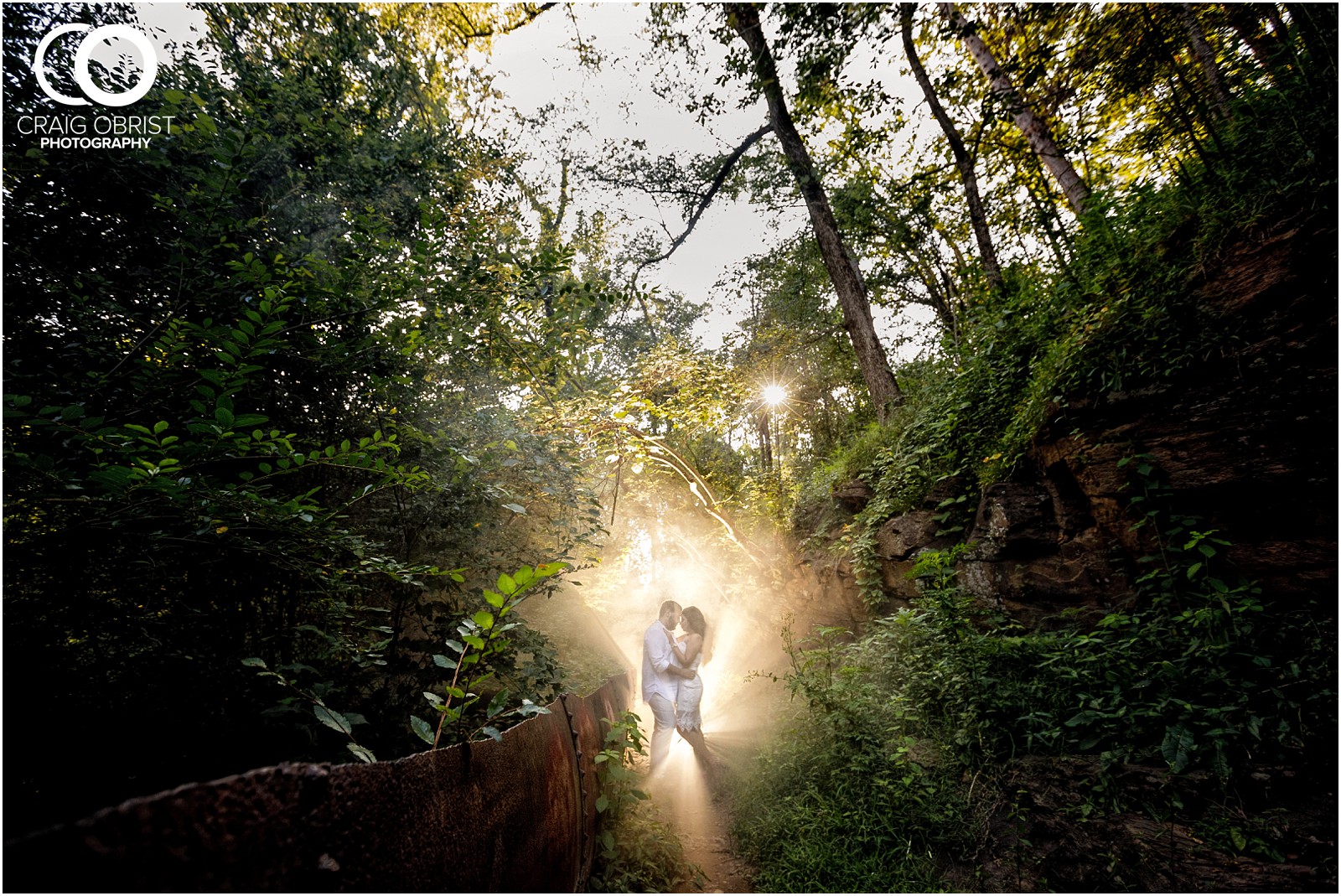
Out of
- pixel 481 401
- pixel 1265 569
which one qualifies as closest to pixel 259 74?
pixel 481 401

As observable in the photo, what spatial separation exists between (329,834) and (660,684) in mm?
5712

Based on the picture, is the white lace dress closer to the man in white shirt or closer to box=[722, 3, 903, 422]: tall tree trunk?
the man in white shirt

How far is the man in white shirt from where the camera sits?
5.80 meters

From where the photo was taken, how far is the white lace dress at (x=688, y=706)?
19.2ft

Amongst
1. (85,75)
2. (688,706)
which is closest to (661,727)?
(688,706)

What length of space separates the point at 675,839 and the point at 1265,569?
14.5ft

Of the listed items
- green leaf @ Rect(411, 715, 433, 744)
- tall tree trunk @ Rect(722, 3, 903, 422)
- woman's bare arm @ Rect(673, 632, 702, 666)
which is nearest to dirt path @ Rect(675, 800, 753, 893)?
woman's bare arm @ Rect(673, 632, 702, 666)

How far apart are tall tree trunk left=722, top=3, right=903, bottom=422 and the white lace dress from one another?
16.5 feet

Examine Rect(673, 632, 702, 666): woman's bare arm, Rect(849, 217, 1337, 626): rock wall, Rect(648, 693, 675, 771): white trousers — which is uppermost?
Rect(849, 217, 1337, 626): rock wall

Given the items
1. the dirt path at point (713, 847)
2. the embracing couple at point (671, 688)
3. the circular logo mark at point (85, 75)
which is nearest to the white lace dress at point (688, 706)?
the embracing couple at point (671, 688)

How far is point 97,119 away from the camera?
2777 millimetres

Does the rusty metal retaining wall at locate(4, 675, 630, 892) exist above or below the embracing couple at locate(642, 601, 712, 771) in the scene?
above

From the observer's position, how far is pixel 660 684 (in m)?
6.04

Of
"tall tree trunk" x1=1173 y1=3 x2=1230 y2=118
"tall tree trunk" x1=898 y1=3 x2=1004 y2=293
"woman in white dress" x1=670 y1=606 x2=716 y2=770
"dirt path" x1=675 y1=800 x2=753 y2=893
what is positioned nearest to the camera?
"dirt path" x1=675 y1=800 x2=753 y2=893
